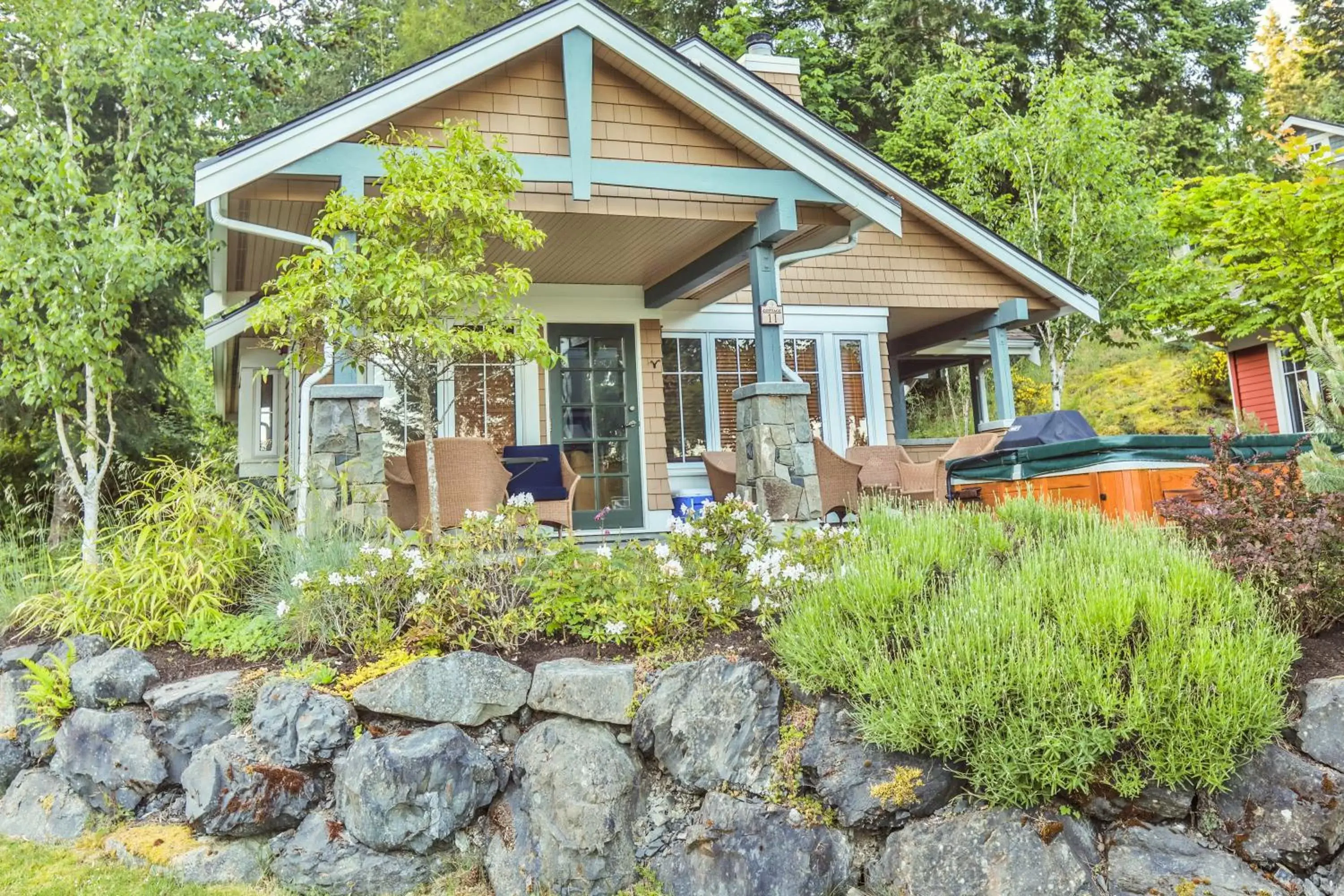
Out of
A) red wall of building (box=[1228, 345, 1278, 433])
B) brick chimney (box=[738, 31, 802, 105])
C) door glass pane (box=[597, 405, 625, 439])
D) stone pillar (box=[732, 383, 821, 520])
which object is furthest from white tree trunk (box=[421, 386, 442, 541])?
red wall of building (box=[1228, 345, 1278, 433])

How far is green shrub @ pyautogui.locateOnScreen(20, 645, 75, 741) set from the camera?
4359 mm

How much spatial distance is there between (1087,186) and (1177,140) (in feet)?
20.2

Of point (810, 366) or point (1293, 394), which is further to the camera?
point (1293, 394)

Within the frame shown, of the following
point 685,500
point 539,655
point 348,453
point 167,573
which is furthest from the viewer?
point 685,500

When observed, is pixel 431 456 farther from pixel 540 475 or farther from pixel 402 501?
pixel 540 475

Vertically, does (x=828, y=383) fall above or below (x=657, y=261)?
below

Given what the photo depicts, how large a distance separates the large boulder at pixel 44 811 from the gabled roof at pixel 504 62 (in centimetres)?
310

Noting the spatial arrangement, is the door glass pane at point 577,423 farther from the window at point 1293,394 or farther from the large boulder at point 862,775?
the window at point 1293,394

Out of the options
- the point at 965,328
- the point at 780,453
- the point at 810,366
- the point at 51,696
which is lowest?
the point at 51,696

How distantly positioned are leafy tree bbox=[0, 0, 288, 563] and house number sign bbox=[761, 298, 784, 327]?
181 inches

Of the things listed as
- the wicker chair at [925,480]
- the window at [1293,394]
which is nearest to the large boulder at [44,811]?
the wicker chair at [925,480]

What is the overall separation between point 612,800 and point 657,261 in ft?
16.9

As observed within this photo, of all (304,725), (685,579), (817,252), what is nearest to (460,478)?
(685,579)

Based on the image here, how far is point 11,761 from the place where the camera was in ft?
15.0
